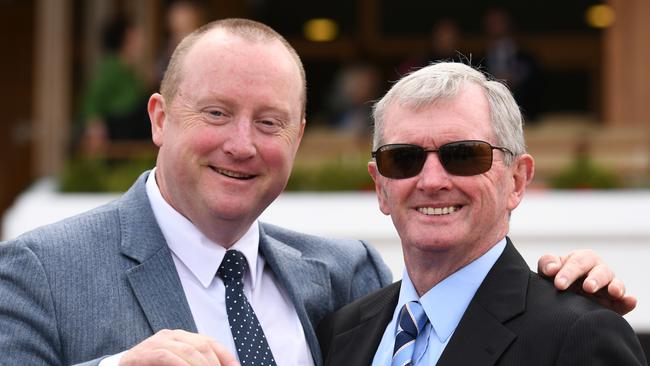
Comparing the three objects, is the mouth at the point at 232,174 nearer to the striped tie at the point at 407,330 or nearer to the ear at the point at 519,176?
the striped tie at the point at 407,330

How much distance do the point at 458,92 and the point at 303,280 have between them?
32.5 inches

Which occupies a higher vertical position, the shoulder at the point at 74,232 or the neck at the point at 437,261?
the shoulder at the point at 74,232

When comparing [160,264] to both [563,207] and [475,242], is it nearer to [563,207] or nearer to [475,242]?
[475,242]

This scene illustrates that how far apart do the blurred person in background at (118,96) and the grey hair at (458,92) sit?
5.76m

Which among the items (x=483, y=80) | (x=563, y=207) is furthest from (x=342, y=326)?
(x=563, y=207)

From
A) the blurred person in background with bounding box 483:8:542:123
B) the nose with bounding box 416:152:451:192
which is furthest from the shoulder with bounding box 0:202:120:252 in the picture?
the blurred person in background with bounding box 483:8:542:123

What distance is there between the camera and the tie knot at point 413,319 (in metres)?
3.12

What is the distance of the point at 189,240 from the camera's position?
3311 mm

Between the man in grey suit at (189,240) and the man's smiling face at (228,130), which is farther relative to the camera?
the man's smiling face at (228,130)

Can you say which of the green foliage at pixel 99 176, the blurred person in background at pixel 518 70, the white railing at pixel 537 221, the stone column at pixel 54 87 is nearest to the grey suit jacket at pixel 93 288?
the white railing at pixel 537 221

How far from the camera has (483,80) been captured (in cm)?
314

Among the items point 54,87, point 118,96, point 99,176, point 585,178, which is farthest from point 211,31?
point 54,87

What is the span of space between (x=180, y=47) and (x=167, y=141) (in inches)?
10.6

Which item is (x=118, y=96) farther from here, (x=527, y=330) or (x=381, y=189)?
(x=527, y=330)
